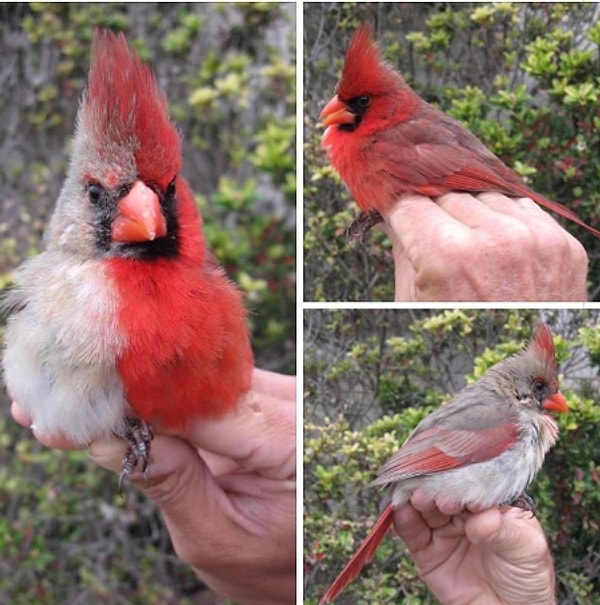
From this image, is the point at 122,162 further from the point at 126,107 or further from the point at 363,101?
the point at 363,101

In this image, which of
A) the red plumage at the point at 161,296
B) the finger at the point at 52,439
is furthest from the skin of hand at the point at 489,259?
the finger at the point at 52,439

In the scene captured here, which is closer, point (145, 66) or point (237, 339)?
point (145, 66)

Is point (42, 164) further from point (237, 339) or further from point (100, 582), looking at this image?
point (237, 339)

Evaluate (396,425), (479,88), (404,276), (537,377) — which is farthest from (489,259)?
(479,88)

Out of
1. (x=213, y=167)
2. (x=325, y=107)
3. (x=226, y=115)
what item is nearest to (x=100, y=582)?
(x=213, y=167)

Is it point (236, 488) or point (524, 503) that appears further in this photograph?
point (236, 488)

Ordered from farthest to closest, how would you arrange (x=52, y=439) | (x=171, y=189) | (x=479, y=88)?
(x=479, y=88) → (x=52, y=439) → (x=171, y=189)

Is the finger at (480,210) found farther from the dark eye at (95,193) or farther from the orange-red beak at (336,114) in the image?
the dark eye at (95,193)
